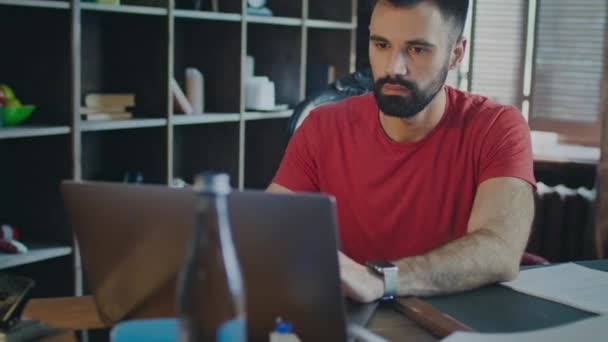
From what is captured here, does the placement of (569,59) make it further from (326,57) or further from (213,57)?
(213,57)

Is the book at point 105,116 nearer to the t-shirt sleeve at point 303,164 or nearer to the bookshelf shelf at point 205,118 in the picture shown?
the bookshelf shelf at point 205,118

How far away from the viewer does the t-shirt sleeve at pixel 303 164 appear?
205cm

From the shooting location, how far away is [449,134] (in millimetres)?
1944

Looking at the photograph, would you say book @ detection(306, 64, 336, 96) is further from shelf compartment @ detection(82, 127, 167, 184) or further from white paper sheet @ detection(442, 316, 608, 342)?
white paper sheet @ detection(442, 316, 608, 342)

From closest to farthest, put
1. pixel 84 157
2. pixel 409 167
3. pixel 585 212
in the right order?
1. pixel 409 167
2. pixel 84 157
3. pixel 585 212

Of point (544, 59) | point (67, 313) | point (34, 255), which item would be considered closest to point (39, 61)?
point (34, 255)

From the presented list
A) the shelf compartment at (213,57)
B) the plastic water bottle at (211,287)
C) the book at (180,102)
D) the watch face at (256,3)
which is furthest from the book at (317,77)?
the plastic water bottle at (211,287)

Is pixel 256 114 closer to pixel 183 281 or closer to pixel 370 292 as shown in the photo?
pixel 370 292

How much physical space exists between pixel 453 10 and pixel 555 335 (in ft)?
3.44

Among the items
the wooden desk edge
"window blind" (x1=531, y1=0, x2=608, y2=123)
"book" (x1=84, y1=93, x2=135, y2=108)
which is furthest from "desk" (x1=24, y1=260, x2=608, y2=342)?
"window blind" (x1=531, y1=0, x2=608, y2=123)

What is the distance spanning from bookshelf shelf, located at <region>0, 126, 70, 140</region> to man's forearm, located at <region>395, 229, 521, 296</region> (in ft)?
4.62

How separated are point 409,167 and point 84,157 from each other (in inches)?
62.0

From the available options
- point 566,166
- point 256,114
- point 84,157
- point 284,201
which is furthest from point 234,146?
point 284,201

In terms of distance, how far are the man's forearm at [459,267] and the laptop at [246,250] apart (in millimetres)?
367
